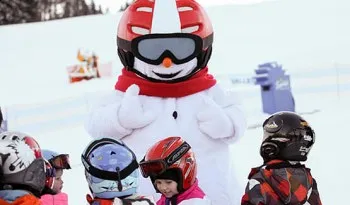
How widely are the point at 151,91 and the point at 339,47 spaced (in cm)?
1800

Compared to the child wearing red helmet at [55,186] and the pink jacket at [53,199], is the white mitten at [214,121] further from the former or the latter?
the pink jacket at [53,199]

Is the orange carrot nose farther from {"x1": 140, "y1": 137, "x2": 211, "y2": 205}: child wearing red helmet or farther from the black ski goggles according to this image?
{"x1": 140, "y1": 137, "x2": 211, "y2": 205}: child wearing red helmet

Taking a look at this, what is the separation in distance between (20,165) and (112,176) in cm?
37

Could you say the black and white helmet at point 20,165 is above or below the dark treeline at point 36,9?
above

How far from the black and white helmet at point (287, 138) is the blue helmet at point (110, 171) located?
745 mm

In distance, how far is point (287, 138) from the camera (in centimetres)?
331

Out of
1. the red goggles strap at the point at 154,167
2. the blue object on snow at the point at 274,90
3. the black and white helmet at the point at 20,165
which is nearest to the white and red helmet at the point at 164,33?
the red goggles strap at the point at 154,167

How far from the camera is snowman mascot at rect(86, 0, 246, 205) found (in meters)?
3.87

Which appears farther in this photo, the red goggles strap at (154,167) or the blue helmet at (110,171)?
the red goggles strap at (154,167)

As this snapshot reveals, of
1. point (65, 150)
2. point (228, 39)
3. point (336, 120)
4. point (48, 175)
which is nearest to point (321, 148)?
point (336, 120)

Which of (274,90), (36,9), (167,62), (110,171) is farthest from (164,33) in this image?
(36,9)

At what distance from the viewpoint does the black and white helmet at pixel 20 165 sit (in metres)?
2.81

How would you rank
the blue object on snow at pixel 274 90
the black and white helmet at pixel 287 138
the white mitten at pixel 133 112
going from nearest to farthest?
the black and white helmet at pixel 287 138 < the white mitten at pixel 133 112 < the blue object on snow at pixel 274 90

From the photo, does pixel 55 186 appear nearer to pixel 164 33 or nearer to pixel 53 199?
pixel 53 199
